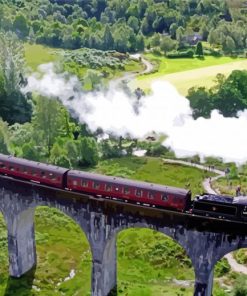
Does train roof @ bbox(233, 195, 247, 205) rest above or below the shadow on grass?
above

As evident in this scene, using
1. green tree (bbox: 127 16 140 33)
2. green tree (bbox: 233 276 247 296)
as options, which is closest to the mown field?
green tree (bbox: 233 276 247 296)

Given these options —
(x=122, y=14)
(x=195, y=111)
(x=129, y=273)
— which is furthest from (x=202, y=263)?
(x=122, y=14)

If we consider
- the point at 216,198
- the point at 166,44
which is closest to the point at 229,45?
the point at 166,44

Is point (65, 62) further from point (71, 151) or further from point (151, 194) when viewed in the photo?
point (151, 194)

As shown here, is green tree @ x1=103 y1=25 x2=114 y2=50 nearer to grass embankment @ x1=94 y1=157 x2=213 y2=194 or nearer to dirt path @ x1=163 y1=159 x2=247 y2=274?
grass embankment @ x1=94 y1=157 x2=213 y2=194

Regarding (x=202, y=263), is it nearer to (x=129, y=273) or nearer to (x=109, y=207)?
(x=109, y=207)
